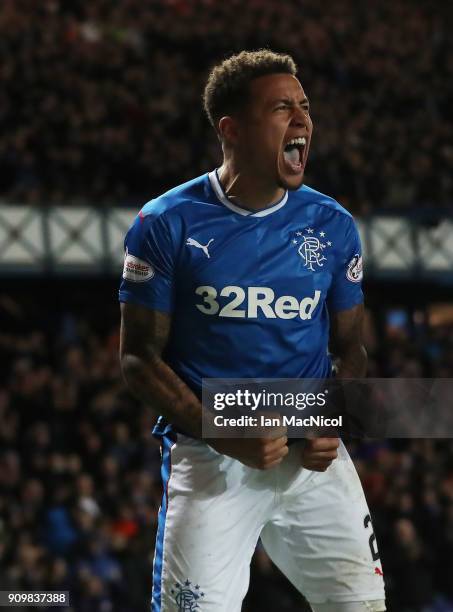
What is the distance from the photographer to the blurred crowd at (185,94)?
54.3 feet

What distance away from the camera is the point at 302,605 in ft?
37.4

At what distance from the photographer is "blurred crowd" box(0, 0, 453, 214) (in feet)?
54.3

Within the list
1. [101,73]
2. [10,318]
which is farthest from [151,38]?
[10,318]

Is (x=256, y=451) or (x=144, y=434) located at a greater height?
(x=144, y=434)

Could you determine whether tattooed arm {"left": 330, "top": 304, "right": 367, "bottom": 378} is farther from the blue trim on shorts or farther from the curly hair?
the curly hair

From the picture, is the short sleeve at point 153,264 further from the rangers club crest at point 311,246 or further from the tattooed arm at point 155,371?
the rangers club crest at point 311,246

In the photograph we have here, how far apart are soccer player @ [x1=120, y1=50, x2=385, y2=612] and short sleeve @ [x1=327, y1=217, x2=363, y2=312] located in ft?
0.22

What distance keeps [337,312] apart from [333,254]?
246mm

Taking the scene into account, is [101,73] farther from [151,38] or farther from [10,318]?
[10,318]

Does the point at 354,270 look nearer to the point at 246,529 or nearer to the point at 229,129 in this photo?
the point at 229,129

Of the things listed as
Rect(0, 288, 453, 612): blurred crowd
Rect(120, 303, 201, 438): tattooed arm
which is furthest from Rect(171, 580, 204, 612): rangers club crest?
Rect(0, 288, 453, 612): blurred crowd

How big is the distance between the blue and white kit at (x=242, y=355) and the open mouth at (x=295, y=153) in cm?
25

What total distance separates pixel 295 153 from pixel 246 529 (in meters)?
1.45

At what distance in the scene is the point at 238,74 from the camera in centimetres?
417
